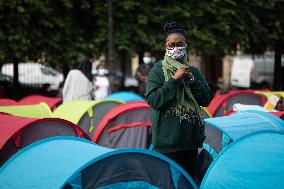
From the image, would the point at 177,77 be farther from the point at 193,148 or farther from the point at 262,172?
the point at 262,172

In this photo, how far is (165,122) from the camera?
566cm

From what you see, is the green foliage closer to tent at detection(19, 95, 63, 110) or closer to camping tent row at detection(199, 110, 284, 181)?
tent at detection(19, 95, 63, 110)

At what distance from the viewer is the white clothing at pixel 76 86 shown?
12.7m

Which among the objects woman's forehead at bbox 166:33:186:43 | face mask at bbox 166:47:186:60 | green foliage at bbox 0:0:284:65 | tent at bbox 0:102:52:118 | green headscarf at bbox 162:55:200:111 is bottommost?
tent at bbox 0:102:52:118

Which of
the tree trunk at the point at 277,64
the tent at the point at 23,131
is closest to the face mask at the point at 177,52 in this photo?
the tent at the point at 23,131

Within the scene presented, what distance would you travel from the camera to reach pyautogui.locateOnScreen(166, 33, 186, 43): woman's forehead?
18.8 feet

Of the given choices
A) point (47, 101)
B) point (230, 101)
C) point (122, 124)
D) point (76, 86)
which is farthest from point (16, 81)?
point (122, 124)

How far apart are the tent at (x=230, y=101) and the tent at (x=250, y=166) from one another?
6.79 meters

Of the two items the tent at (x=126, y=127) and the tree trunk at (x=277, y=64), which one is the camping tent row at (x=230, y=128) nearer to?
the tent at (x=126, y=127)

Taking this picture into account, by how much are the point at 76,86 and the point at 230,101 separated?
2.95 m

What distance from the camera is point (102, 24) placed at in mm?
18031

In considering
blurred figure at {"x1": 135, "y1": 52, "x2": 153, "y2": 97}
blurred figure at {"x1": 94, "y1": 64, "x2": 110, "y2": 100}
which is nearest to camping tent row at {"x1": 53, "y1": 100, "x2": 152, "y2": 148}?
blurred figure at {"x1": 135, "y1": 52, "x2": 153, "y2": 97}

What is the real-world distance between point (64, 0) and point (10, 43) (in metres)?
1.82

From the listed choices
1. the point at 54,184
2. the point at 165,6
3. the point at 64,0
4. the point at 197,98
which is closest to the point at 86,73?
the point at 64,0
